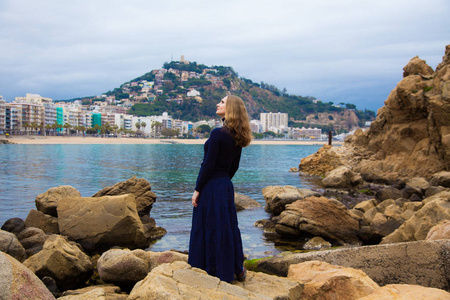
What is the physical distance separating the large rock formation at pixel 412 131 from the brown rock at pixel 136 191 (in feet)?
52.7

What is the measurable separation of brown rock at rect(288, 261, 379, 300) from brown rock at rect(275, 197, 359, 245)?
5.60 m

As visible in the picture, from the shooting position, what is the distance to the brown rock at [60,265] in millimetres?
6220

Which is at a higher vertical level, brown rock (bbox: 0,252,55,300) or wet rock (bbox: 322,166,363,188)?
brown rock (bbox: 0,252,55,300)

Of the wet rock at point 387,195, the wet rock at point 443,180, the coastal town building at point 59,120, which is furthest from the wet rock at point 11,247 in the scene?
the coastal town building at point 59,120

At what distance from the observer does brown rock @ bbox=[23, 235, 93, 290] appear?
6.22 m

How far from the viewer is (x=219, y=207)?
4715 millimetres

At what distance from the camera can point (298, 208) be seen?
1140 cm

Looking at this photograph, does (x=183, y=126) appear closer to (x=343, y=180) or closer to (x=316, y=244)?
(x=343, y=180)

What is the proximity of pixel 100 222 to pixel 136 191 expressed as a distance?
11.3ft

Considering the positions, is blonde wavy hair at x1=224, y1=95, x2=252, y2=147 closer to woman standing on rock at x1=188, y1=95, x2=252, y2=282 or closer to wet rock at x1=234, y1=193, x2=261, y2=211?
woman standing on rock at x1=188, y1=95, x2=252, y2=282

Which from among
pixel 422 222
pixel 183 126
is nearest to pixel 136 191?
pixel 422 222

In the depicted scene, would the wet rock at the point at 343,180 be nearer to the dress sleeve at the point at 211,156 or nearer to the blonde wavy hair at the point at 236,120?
the blonde wavy hair at the point at 236,120

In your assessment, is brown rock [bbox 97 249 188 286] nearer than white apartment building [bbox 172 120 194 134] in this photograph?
Yes

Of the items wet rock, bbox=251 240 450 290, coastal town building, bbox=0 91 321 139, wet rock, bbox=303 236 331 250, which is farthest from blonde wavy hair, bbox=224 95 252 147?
coastal town building, bbox=0 91 321 139
